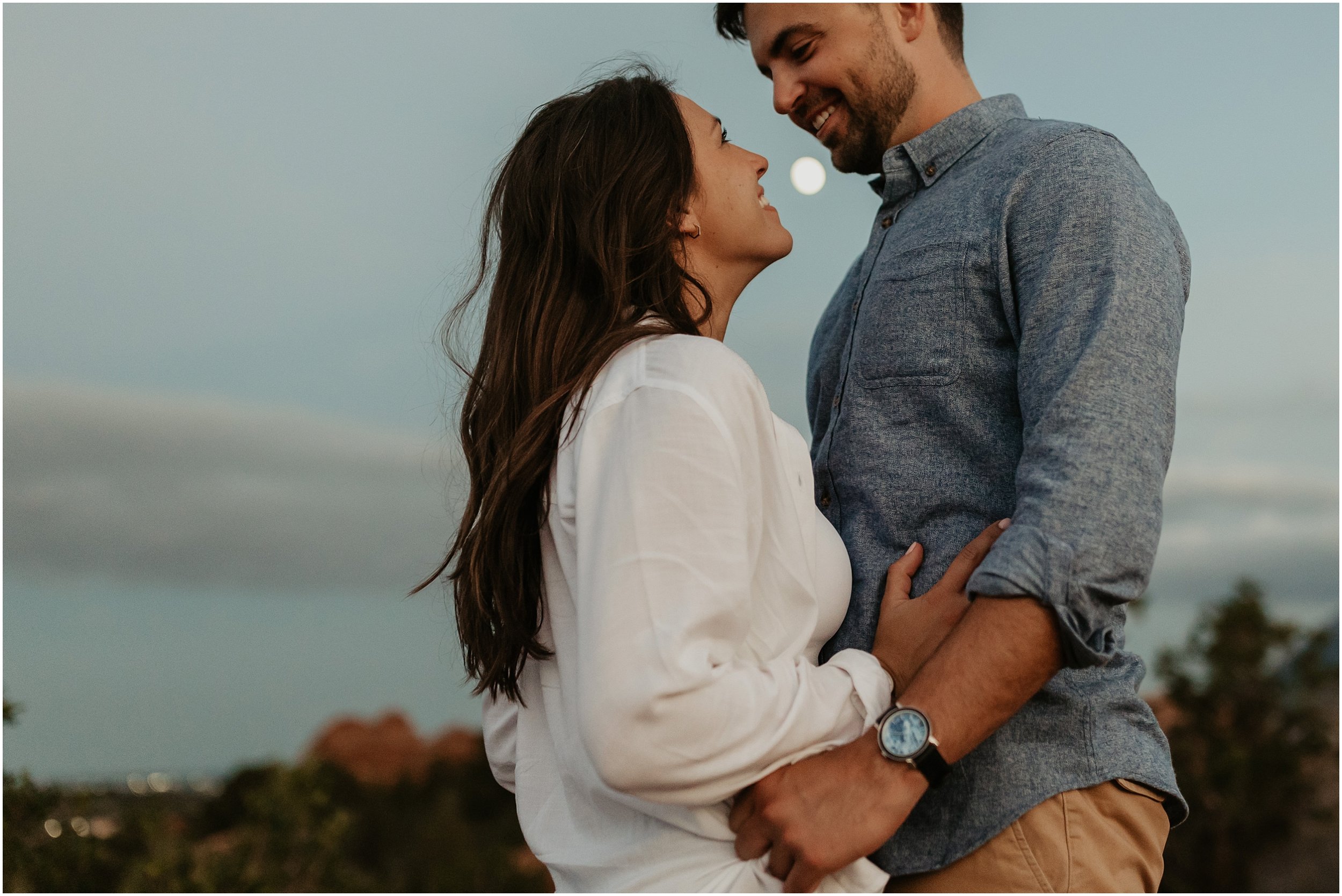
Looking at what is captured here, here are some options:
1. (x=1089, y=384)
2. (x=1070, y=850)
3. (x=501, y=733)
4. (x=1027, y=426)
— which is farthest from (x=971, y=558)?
(x=501, y=733)

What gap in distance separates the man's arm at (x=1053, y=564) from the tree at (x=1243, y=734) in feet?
30.7

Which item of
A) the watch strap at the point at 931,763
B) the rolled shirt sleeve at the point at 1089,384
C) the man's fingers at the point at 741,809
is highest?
the rolled shirt sleeve at the point at 1089,384

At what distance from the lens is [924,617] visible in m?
1.58

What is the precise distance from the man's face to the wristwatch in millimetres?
1579

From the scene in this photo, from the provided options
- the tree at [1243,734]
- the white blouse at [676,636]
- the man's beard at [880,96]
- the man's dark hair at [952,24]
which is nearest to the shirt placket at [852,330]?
the man's beard at [880,96]

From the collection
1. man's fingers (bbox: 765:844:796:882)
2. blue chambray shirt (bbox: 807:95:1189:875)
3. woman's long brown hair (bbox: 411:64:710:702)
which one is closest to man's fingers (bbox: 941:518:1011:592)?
blue chambray shirt (bbox: 807:95:1189:875)

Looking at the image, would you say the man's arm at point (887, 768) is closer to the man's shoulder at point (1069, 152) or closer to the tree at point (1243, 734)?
the man's shoulder at point (1069, 152)

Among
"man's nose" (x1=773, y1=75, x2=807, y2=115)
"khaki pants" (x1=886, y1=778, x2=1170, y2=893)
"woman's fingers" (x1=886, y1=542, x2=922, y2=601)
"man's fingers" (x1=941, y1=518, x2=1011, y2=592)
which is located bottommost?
"khaki pants" (x1=886, y1=778, x2=1170, y2=893)

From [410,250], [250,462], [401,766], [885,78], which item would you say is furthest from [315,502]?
[885,78]

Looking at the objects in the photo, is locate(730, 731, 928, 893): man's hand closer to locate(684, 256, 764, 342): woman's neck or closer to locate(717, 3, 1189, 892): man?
locate(717, 3, 1189, 892): man

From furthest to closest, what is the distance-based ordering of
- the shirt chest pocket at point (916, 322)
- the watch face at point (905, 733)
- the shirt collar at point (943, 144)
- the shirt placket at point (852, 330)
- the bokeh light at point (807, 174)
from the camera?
the bokeh light at point (807, 174), the shirt collar at point (943, 144), the shirt placket at point (852, 330), the shirt chest pocket at point (916, 322), the watch face at point (905, 733)

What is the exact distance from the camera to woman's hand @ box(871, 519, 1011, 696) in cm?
154

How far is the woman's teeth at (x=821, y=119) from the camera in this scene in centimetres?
248

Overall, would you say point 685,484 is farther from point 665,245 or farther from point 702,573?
point 665,245
